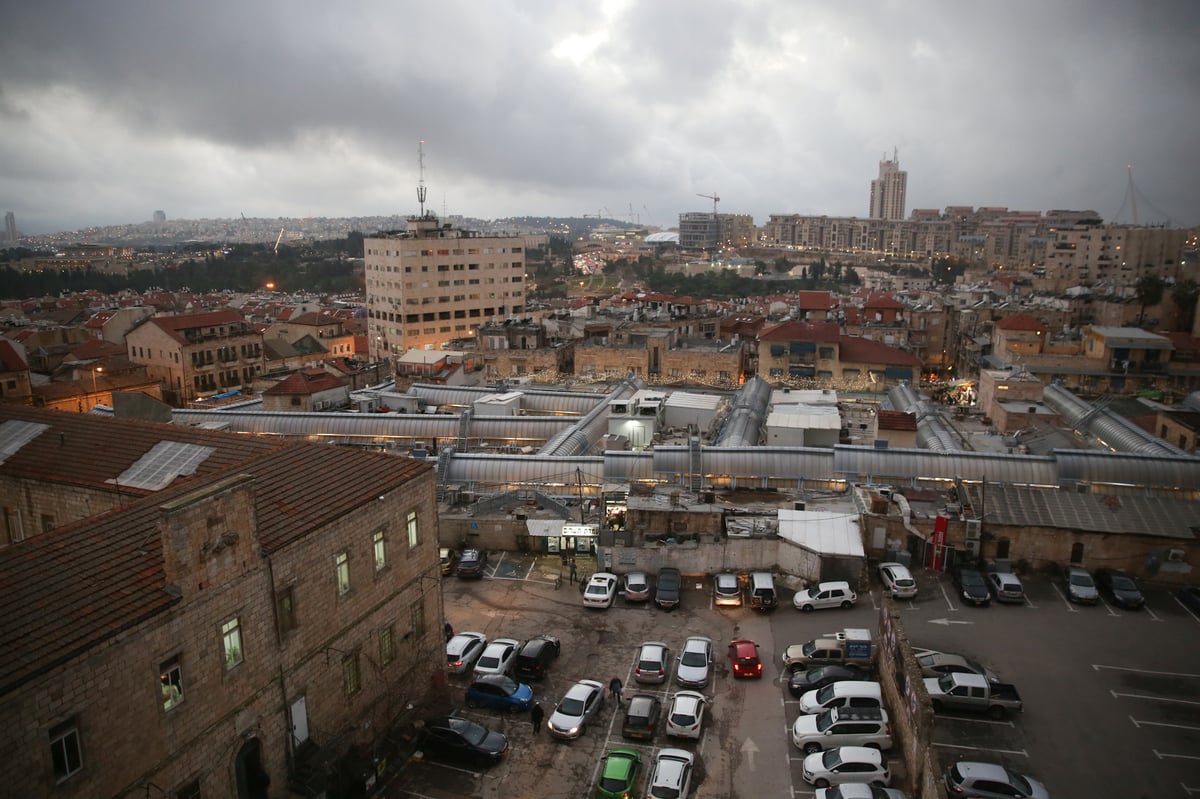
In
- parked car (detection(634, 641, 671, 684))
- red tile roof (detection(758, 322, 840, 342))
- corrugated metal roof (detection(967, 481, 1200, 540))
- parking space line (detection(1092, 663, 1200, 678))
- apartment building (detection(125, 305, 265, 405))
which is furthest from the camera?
apartment building (detection(125, 305, 265, 405))

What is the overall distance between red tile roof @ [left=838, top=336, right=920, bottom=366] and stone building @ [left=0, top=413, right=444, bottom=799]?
27017mm

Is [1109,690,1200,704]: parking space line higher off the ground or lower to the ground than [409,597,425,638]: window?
lower

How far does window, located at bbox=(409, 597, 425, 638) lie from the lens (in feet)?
43.4

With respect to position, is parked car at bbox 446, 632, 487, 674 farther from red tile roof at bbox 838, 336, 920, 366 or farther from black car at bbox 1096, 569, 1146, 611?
red tile roof at bbox 838, 336, 920, 366

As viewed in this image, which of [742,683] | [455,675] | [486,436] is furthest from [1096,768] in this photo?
[486,436]

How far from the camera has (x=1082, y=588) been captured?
1614cm

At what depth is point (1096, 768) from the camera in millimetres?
11203

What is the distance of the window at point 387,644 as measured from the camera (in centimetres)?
1245

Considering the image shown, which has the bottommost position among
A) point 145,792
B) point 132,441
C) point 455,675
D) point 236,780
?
point 455,675

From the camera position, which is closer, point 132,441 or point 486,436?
point 132,441

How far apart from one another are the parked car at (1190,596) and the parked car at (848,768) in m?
9.18

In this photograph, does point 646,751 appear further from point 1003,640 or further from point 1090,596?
point 1090,596

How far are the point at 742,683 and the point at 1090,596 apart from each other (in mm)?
7936

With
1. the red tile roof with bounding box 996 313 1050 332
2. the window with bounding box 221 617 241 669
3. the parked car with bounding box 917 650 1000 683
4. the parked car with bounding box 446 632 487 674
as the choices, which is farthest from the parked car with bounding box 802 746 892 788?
the red tile roof with bounding box 996 313 1050 332
